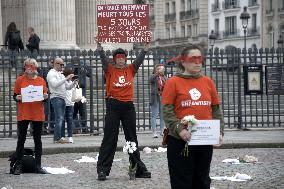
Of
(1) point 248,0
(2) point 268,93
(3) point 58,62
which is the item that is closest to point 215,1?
(1) point 248,0

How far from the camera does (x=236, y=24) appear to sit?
9275 centimetres

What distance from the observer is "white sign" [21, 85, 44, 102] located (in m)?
13.7

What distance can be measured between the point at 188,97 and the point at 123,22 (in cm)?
1295

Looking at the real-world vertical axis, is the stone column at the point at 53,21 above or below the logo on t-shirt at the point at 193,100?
above

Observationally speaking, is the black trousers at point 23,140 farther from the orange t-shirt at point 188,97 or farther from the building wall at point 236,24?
the building wall at point 236,24

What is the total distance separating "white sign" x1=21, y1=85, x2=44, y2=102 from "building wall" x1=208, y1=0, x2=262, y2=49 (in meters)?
73.9

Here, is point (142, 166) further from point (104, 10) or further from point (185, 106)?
A: point (104, 10)

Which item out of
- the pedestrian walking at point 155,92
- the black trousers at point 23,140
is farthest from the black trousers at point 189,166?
the pedestrian walking at point 155,92

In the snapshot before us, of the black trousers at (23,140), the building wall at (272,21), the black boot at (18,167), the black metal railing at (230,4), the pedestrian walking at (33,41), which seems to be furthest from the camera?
the black metal railing at (230,4)

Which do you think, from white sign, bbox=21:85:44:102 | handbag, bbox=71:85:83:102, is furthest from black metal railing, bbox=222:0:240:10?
white sign, bbox=21:85:44:102

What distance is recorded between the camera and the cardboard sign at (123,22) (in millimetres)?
20844

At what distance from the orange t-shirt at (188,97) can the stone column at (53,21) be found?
22548 millimetres

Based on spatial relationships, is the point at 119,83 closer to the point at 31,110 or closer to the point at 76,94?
the point at 31,110

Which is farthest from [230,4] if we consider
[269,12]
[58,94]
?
[58,94]
